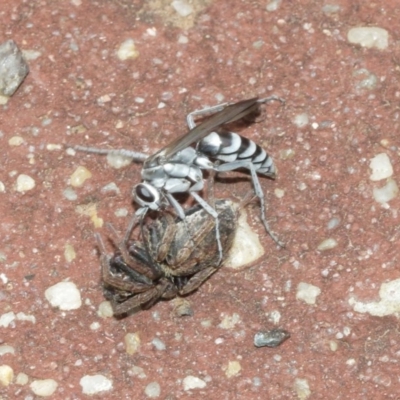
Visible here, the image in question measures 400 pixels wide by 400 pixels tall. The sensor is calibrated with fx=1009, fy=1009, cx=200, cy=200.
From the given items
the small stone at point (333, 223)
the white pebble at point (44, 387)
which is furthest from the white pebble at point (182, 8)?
the white pebble at point (44, 387)

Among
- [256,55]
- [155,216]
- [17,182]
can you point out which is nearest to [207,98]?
[256,55]

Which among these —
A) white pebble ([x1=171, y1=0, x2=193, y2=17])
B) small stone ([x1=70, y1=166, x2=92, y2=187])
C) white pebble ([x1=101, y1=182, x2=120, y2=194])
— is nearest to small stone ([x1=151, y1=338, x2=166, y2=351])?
white pebble ([x1=101, y1=182, x2=120, y2=194])

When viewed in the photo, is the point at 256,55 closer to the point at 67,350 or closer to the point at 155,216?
the point at 155,216

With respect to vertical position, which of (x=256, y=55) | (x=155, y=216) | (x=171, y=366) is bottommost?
(x=171, y=366)

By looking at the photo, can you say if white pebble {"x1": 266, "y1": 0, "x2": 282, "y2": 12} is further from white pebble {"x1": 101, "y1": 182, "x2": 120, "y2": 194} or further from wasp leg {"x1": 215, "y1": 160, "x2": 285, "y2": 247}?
white pebble {"x1": 101, "y1": 182, "x2": 120, "y2": 194}

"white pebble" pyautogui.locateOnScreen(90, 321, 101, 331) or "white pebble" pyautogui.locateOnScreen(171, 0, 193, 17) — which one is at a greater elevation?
"white pebble" pyautogui.locateOnScreen(171, 0, 193, 17)
